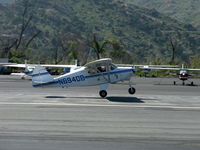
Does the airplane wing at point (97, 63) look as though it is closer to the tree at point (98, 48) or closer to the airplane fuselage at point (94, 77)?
the airplane fuselage at point (94, 77)

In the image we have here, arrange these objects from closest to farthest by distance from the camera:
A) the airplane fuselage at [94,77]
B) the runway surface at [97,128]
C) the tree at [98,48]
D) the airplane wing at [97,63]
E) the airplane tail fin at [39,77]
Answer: the runway surface at [97,128] → the airplane tail fin at [39,77] → the airplane wing at [97,63] → the airplane fuselage at [94,77] → the tree at [98,48]

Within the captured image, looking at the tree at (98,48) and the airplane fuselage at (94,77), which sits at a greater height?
the tree at (98,48)

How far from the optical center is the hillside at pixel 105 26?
4787 inches

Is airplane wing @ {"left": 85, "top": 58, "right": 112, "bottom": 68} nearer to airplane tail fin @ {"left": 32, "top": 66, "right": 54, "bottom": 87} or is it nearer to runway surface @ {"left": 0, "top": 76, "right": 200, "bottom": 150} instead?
airplane tail fin @ {"left": 32, "top": 66, "right": 54, "bottom": 87}

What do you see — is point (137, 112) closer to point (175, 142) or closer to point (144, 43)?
point (175, 142)

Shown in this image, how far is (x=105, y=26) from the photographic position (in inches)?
5595

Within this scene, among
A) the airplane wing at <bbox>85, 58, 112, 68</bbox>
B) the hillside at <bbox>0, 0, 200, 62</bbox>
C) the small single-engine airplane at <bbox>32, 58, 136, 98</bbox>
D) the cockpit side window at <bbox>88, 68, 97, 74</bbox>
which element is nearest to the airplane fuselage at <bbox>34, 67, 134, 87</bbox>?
the small single-engine airplane at <bbox>32, 58, 136, 98</bbox>

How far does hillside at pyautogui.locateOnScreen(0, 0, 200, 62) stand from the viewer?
4787 inches

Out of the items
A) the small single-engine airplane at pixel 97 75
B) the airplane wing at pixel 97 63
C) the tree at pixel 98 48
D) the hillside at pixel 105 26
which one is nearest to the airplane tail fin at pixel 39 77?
the small single-engine airplane at pixel 97 75

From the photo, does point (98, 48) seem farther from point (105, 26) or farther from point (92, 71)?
point (105, 26)

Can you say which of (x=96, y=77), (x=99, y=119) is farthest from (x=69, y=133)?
(x=96, y=77)

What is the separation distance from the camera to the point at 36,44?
122 metres

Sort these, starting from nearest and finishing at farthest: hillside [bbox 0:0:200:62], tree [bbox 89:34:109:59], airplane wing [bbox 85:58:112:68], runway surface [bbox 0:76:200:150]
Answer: runway surface [bbox 0:76:200:150]
airplane wing [bbox 85:58:112:68]
tree [bbox 89:34:109:59]
hillside [bbox 0:0:200:62]

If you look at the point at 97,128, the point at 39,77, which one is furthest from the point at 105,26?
the point at 97,128
